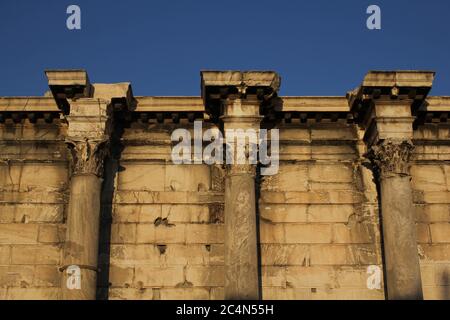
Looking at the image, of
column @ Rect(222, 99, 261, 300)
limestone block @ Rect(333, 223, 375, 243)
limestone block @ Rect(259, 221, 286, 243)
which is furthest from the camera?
limestone block @ Rect(333, 223, 375, 243)

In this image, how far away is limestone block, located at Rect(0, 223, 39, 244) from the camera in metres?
15.1

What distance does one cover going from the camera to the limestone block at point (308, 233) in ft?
49.8

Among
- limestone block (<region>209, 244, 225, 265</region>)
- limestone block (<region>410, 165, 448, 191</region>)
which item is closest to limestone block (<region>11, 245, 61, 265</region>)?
limestone block (<region>209, 244, 225, 265</region>)

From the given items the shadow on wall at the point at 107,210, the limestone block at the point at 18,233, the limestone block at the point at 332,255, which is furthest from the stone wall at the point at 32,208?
the limestone block at the point at 332,255

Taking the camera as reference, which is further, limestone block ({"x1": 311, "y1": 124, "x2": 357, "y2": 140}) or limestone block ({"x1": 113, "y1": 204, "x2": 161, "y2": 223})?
limestone block ({"x1": 311, "y1": 124, "x2": 357, "y2": 140})

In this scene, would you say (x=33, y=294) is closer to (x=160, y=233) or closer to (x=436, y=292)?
(x=160, y=233)

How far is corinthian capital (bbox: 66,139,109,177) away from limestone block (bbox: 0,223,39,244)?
168cm

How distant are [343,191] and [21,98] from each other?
25.1 feet

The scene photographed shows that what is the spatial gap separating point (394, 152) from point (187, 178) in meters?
4.61

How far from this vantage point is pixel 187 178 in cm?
1570

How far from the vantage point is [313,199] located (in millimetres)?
15594

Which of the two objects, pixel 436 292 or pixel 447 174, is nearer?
pixel 436 292

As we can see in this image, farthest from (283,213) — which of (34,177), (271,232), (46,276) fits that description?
(34,177)

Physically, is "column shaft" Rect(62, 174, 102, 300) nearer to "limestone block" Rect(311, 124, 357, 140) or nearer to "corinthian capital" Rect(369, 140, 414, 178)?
"limestone block" Rect(311, 124, 357, 140)
